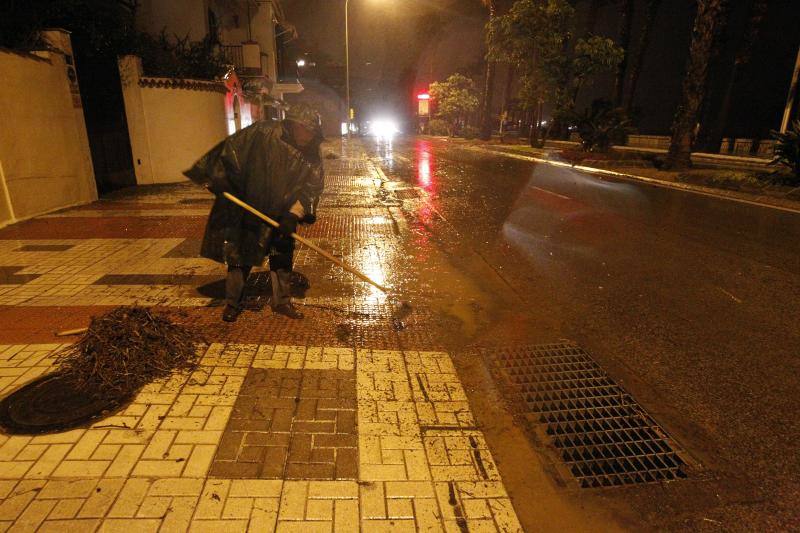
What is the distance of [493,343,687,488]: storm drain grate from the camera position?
8.87 ft

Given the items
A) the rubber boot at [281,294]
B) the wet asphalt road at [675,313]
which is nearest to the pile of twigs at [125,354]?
the rubber boot at [281,294]

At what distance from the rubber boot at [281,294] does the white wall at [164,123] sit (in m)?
9.24

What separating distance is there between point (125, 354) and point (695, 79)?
1855 cm

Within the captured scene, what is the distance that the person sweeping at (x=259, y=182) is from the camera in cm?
410

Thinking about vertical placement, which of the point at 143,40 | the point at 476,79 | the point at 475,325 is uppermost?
the point at 476,79

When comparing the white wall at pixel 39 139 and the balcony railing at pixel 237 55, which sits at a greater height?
the balcony railing at pixel 237 55

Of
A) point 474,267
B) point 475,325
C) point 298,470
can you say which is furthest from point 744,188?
point 298,470

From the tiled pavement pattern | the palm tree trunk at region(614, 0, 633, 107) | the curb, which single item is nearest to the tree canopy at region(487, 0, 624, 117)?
the curb

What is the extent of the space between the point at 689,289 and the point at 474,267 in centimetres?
262

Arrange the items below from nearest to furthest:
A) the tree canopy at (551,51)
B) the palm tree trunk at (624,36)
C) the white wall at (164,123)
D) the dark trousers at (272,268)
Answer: the dark trousers at (272,268), the white wall at (164,123), the tree canopy at (551,51), the palm tree trunk at (624,36)

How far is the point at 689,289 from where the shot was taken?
5504mm

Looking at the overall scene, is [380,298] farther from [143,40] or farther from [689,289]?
[143,40]

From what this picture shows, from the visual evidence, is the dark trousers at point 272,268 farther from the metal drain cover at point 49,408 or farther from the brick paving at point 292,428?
the metal drain cover at point 49,408

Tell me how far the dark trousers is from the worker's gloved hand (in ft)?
0.88
